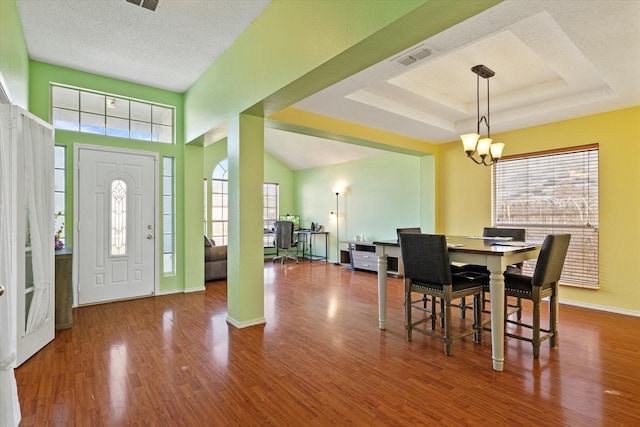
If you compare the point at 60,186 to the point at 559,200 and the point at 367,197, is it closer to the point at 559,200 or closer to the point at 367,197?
the point at 367,197

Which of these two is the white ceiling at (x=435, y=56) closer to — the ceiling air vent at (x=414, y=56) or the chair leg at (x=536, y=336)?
the ceiling air vent at (x=414, y=56)

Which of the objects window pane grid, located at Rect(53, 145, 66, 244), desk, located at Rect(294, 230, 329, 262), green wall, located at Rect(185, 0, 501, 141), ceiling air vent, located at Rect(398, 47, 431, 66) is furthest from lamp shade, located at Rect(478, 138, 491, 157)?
window pane grid, located at Rect(53, 145, 66, 244)

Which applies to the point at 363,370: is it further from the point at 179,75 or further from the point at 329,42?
the point at 179,75

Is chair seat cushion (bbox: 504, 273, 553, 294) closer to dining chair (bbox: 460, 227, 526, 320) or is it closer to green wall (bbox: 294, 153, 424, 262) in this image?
dining chair (bbox: 460, 227, 526, 320)

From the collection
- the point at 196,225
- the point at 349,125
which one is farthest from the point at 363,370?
the point at 196,225

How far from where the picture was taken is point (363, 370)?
2.52m

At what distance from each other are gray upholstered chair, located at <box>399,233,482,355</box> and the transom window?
4012 millimetres

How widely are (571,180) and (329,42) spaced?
3.95 m

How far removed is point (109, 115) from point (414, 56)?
13.5ft

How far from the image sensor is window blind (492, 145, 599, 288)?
4.24 metres

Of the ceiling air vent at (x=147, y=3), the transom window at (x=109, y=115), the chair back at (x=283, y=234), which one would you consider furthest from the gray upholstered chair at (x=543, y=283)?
the chair back at (x=283, y=234)

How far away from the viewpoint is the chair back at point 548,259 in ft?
8.76

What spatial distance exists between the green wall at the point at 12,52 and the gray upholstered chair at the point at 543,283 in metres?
4.26

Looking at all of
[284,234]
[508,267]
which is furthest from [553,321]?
[284,234]
